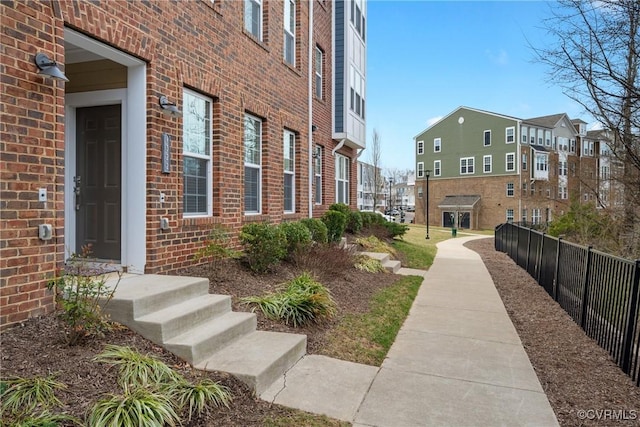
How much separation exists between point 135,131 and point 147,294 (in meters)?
2.34

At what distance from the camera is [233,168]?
7.25m

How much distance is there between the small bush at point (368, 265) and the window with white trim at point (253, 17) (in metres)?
5.30

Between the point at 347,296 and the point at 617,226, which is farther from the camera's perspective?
the point at 617,226

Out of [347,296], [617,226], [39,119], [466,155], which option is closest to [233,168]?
[347,296]

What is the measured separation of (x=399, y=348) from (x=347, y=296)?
1.94m

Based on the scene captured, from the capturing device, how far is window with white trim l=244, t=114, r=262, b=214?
8.06m

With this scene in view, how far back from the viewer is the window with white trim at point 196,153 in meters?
6.24

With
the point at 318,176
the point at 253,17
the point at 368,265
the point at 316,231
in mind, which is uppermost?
the point at 253,17

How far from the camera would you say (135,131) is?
17.6 feet

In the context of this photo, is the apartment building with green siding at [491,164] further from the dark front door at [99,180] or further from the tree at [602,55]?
the dark front door at [99,180]

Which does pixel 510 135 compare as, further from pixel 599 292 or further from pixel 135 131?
pixel 135 131

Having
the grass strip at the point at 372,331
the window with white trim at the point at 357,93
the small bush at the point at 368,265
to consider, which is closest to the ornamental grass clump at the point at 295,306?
the grass strip at the point at 372,331

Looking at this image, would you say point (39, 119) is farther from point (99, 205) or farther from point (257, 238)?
point (257, 238)

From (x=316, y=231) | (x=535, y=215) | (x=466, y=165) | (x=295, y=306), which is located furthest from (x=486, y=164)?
(x=295, y=306)
